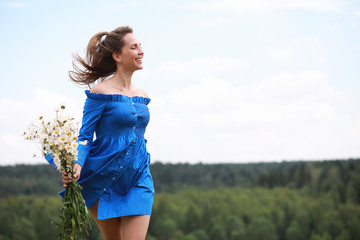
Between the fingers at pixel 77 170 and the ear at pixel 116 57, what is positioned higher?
the ear at pixel 116 57

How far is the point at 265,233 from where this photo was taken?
79.2 meters

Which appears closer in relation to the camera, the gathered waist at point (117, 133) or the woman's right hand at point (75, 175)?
the woman's right hand at point (75, 175)

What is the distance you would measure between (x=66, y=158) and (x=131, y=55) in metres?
1.06

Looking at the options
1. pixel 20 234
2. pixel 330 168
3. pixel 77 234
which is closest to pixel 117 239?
pixel 77 234

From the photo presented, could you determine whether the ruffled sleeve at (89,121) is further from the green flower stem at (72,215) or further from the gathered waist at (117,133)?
the green flower stem at (72,215)

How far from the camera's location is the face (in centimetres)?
443

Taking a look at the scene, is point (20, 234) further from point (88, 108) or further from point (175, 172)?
point (88, 108)

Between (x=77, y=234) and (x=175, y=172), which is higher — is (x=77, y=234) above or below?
below

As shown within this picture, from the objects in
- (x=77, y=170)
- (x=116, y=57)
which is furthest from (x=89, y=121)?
(x=116, y=57)

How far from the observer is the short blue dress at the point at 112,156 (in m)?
4.29

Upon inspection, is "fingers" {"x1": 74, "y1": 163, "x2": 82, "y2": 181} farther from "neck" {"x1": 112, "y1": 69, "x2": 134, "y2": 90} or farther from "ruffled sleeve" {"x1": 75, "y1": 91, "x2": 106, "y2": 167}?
"neck" {"x1": 112, "y1": 69, "x2": 134, "y2": 90}

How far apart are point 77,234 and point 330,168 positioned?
9022 cm

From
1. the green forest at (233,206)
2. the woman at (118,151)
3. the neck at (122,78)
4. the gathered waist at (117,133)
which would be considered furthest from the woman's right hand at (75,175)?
the green forest at (233,206)

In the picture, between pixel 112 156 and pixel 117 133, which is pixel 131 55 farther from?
pixel 112 156
